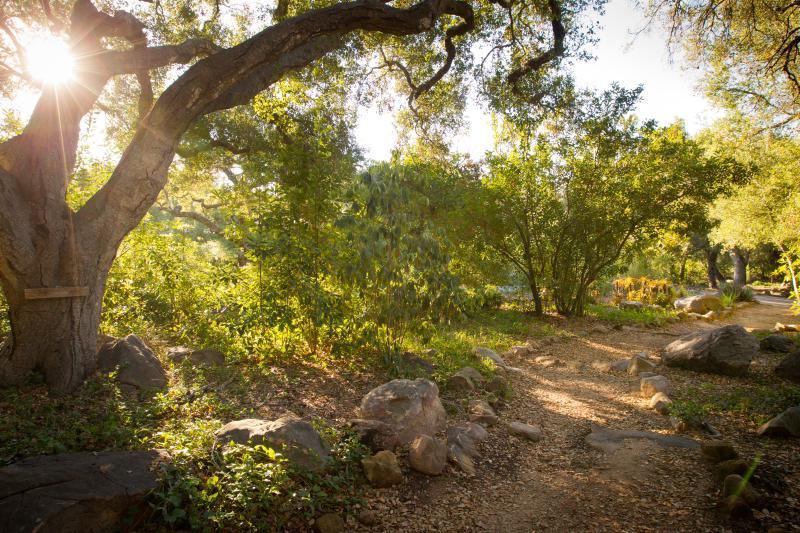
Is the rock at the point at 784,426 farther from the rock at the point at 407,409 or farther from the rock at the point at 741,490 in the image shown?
the rock at the point at 407,409

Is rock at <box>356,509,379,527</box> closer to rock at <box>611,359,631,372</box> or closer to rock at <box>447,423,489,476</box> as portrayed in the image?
rock at <box>447,423,489,476</box>

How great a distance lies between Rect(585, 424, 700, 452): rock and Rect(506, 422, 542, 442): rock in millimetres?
497

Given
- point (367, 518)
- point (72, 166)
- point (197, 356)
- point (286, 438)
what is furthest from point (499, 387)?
point (72, 166)

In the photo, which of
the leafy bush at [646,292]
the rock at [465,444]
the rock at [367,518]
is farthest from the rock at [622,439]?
the leafy bush at [646,292]

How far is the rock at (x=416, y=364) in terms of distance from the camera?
555 cm

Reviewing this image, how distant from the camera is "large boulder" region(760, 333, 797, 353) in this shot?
7500mm

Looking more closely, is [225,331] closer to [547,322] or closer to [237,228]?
[237,228]

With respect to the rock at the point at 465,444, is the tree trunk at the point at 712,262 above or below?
above

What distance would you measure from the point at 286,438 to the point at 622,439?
3366 mm

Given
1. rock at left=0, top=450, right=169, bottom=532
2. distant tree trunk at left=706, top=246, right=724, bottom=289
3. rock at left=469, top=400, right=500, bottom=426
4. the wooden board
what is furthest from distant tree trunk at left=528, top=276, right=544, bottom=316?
distant tree trunk at left=706, top=246, right=724, bottom=289

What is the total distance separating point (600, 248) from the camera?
11.1 m

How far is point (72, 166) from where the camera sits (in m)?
4.75

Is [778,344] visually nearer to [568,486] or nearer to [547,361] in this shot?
[547,361]

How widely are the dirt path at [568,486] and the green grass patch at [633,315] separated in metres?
7.06
